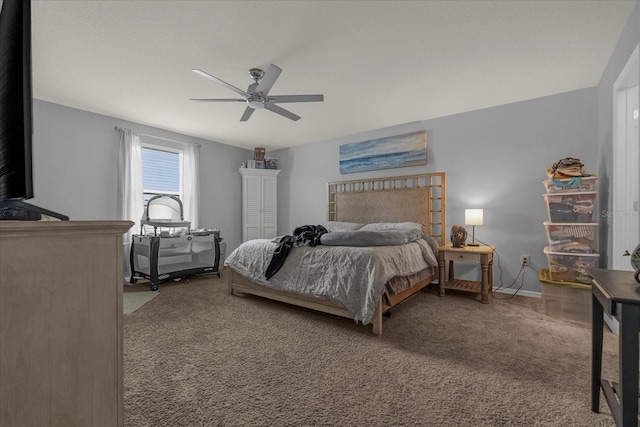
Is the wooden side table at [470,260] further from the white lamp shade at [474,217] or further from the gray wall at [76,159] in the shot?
the gray wall at [76,159]

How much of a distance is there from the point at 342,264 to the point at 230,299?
160 centimetres

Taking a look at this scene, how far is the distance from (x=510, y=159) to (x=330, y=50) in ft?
8.67

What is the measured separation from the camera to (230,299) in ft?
Result: 11.2

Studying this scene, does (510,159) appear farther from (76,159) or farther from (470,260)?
(76,159)

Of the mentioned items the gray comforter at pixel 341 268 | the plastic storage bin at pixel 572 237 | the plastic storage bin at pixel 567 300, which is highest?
the plastic storage bin at pixel 572 237

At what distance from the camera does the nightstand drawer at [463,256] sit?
3273 mm

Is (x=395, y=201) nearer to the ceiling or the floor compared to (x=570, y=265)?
nearer to the ceiling

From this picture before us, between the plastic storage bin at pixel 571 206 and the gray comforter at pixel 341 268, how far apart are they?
129cm

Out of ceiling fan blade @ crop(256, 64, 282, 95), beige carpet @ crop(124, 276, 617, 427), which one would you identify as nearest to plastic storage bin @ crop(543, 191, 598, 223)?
beige carpet @ crop(124, 276, 617, 427)

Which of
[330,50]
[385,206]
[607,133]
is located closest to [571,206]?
[607,133]

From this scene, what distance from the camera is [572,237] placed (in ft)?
9.19

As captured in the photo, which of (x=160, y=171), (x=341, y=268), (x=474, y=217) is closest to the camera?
(x=341, y=268)

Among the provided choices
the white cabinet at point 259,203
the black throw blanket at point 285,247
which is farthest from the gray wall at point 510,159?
the white cabinet at point 259,203

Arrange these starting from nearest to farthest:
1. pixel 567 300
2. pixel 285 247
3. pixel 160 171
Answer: pixel 567 300 < pixel 285 247 < pixel 160 171
